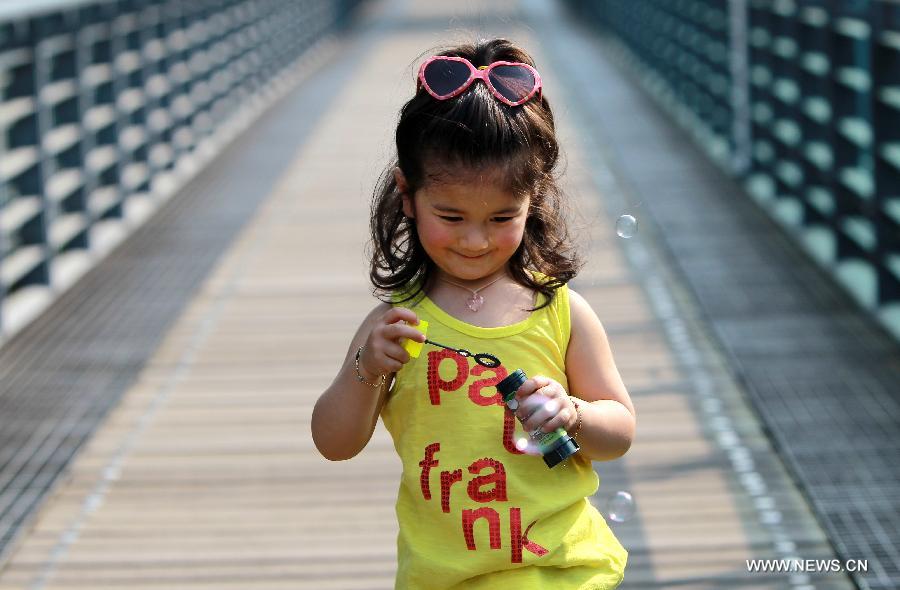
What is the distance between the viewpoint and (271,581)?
10.9ft

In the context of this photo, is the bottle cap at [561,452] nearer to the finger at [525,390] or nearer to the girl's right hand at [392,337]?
the finger at [525,390]

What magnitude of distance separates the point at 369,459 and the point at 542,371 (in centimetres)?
228

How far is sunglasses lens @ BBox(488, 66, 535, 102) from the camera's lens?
5.98 feet

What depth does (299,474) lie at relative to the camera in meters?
3.98

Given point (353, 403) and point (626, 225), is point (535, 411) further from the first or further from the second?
point (626, 225)

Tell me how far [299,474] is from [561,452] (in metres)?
2.37

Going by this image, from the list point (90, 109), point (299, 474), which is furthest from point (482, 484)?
point (90, 109)

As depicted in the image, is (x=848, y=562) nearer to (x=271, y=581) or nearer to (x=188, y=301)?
(x=271, y=581)

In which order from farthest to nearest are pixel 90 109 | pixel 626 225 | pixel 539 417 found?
pixel 90 109, pixel 626 225, pixel 539 417

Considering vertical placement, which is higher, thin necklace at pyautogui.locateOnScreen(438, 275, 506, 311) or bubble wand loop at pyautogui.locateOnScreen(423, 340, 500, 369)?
thin necklace at pyautogui.locateOnScreen(438, 275, 506, 311)

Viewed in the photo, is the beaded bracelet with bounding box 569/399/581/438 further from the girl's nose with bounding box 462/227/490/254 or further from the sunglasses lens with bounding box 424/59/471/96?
the sunglasses lens with bounding box 424/59/471/96

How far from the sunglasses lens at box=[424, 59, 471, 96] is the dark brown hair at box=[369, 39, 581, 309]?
0.02 m

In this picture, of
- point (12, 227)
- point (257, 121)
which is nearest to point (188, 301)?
point (12, 227)

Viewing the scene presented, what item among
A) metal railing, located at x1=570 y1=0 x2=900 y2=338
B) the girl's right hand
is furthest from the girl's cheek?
metal railing, located at x1=570 y1=0 x2=900 y2=338
